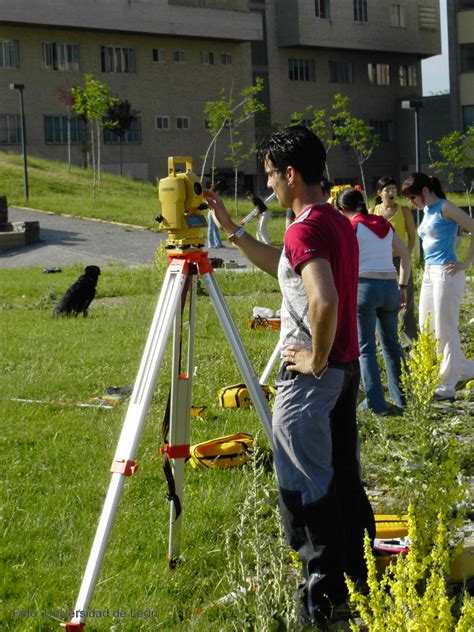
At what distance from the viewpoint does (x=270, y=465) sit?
6406 mm

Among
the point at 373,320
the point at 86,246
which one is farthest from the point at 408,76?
the point at 373,320

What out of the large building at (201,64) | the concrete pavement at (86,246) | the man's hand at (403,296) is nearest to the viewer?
the man's hand at (403,296)

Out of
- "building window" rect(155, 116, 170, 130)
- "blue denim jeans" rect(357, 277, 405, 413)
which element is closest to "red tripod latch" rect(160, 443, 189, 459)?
"blue denim jeans" rect(357, 277, 405, 413)

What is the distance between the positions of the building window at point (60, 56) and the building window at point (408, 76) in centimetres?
2622

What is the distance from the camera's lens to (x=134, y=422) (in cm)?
402

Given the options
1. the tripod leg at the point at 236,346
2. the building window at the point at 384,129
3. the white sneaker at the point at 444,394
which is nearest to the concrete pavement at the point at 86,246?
the white sneaker at the point at 444,394

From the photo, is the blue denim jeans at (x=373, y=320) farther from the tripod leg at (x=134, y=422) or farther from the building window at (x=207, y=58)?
the building window at (x=207, y=58)

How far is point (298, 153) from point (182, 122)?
5888cm

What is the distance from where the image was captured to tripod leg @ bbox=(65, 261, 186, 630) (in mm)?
3688

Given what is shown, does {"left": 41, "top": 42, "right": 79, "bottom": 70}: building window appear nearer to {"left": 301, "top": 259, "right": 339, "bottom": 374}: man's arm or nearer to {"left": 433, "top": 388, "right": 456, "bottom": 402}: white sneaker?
{"left": 433, "top": 388, "right": 456, "bottom": 402}: white sneaker

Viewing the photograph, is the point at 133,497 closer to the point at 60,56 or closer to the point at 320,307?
the point at 320,307

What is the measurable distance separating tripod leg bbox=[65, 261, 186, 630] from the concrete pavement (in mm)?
17212

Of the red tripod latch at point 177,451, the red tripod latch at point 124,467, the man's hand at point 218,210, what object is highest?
the man's hand at point 218,210

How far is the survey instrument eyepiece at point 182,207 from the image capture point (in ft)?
13.7
